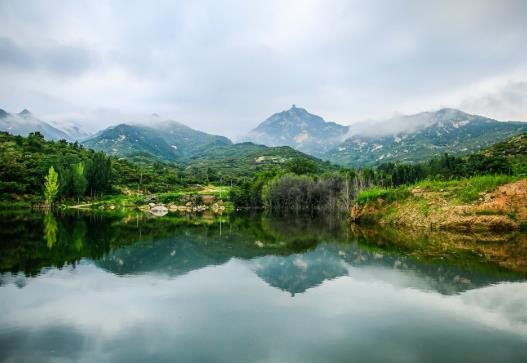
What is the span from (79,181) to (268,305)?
4162 inches

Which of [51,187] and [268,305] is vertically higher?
[51,187]

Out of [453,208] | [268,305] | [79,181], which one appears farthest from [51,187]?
[268,305]

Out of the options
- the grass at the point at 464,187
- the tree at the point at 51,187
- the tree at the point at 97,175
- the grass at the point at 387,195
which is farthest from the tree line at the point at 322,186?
the tree at the point at 51,187

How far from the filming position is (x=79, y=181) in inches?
4129

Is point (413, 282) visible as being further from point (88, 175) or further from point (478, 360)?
point (88, 175)

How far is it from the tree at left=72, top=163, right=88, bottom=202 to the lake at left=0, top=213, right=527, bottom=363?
8391 centimetres

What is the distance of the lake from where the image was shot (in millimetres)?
10555

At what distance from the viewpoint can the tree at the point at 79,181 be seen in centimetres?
10419

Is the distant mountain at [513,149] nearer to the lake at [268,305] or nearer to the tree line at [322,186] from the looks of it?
the tree line at [322,186]

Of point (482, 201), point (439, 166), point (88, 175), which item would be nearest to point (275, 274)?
point (482, 201)

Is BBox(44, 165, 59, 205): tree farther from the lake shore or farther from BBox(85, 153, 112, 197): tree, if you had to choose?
the lake shore

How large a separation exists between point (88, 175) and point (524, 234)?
114m

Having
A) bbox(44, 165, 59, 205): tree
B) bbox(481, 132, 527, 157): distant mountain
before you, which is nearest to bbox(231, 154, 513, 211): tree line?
bbox(481, 132, 527, 157): distant mountain

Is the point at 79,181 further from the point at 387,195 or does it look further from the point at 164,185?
the point at 387,195
